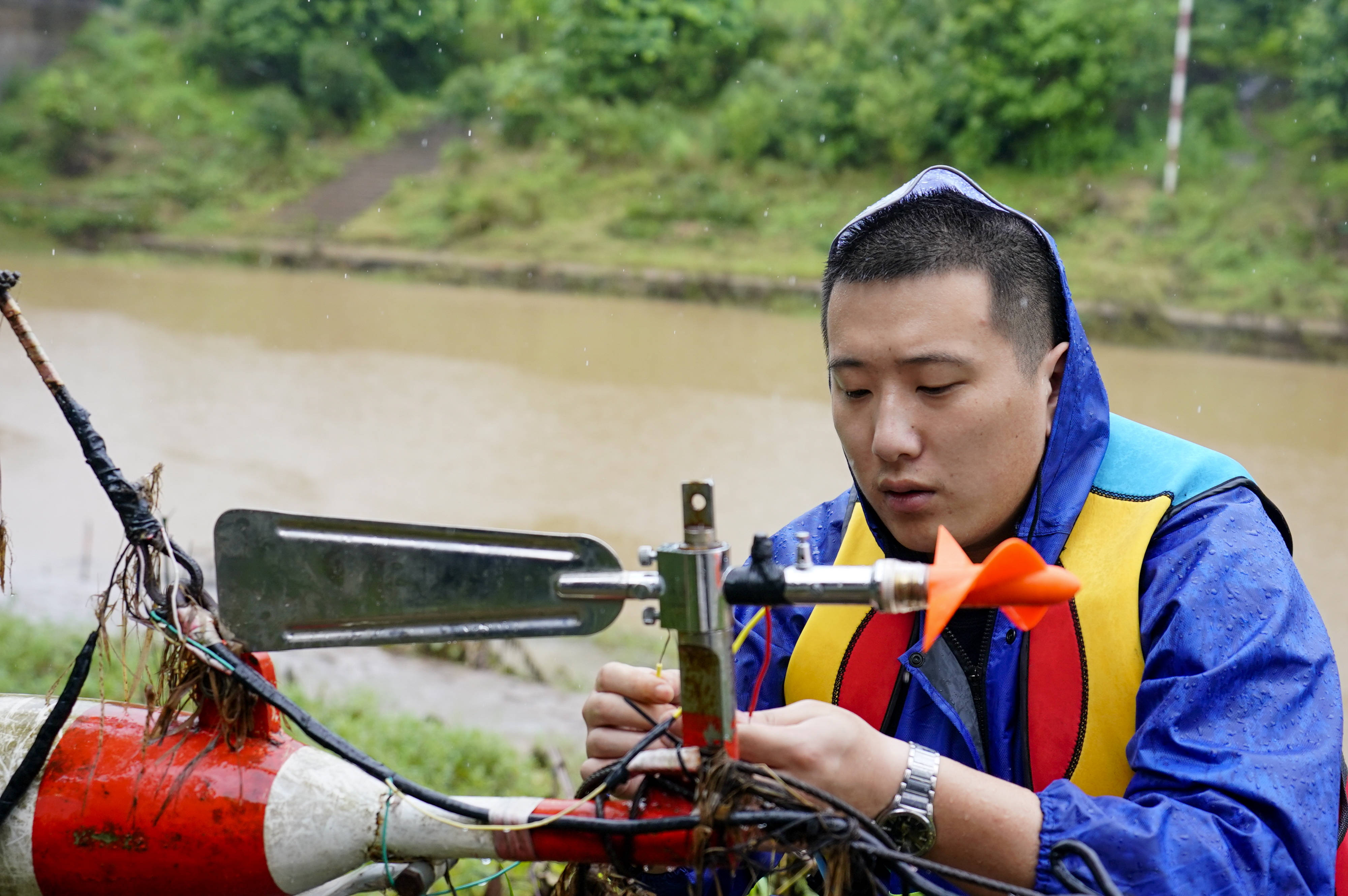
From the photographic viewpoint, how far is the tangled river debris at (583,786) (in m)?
1.07

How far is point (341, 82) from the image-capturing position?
19297mm

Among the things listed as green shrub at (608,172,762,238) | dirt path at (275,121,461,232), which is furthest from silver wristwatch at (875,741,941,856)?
dirt path at (275,121,461,232)

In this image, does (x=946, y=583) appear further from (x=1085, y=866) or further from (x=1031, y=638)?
(x=1031, y=638)

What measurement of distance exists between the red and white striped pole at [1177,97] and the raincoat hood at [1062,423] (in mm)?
14366

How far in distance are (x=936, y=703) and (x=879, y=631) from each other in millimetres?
147

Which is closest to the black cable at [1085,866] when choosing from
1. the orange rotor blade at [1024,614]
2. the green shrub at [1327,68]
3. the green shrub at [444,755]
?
the orange rotor blade at [1024,614]

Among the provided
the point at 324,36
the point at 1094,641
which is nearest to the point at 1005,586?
the point at 1094,641

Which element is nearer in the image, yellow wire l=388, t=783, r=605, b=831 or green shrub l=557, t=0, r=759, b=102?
yellow wire l=388, t=783, r=605, b=831

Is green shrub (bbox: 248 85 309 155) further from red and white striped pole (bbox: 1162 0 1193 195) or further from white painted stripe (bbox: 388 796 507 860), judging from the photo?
white painted stripe (bbox: 388 796 507 860)

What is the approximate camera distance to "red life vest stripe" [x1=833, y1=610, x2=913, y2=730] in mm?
1670

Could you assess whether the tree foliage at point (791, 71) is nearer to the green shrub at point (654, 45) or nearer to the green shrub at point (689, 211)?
the green shrub at point (654, 45)

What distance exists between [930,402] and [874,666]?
1.46ft

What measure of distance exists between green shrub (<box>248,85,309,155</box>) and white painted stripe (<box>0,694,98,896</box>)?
65.4 ft

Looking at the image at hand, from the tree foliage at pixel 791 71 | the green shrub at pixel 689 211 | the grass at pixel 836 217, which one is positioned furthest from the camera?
the green shrub at pixel 689 211
